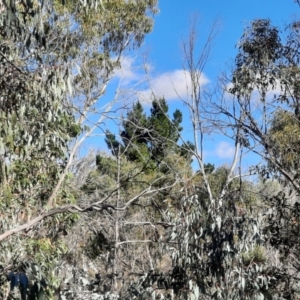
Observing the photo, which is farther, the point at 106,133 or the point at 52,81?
the point at 106,133

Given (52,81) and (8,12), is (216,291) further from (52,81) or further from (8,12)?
(8,12)

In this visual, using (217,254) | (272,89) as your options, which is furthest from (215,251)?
(272,89)

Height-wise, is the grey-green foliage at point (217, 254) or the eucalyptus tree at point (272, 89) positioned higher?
the eucalyptus tree at point (272, 89)

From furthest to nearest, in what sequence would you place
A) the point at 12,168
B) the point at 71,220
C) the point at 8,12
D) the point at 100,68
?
1. the point at 100,68
2. the point at 71,220
3. the point at 12,168
4. the point at 8,12

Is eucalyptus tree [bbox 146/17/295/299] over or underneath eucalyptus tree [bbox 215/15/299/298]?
underneath

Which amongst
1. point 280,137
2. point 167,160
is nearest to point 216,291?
point 280,137

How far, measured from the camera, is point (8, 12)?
2746mm

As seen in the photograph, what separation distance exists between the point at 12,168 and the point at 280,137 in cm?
311

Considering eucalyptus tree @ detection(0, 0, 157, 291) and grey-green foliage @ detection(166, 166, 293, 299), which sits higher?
eucalyptus tree @ detection(0, 0, 157, 291)

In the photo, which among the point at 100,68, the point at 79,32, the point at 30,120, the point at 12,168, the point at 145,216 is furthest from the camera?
the point at 100,68

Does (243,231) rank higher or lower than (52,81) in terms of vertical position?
lower

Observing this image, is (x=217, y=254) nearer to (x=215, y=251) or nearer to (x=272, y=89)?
(x=215, y=251)

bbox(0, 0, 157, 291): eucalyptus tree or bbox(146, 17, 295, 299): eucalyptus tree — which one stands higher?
bbox(0, 0, 157, 291): eucalyptus tree

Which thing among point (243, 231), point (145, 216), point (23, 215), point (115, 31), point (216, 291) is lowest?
point (216, 291)
